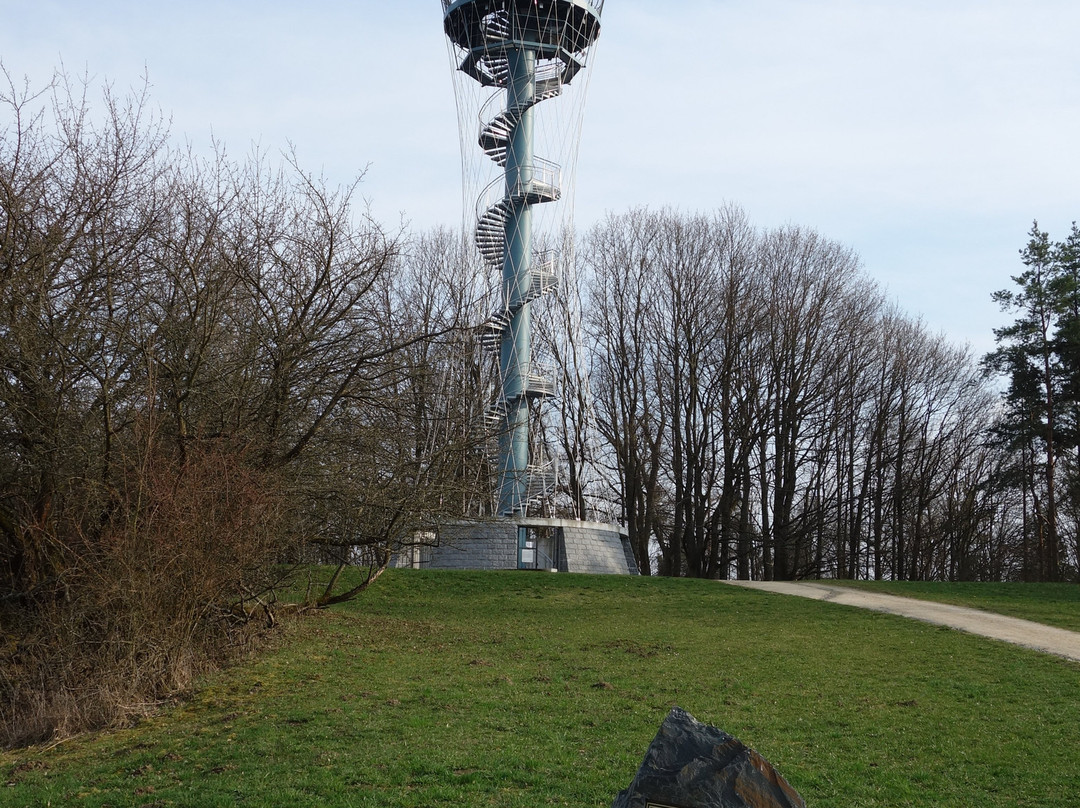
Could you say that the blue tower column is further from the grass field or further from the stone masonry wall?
the grass field

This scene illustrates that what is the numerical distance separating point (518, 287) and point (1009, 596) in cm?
1601

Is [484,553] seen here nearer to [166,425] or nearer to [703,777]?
[166,425]

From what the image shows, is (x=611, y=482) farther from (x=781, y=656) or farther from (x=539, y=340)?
(x=781, y=656)

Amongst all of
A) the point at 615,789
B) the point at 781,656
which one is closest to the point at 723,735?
the point at 615,789

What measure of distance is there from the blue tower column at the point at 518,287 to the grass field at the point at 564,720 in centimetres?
1214

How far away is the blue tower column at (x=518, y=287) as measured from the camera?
29500 millimetres

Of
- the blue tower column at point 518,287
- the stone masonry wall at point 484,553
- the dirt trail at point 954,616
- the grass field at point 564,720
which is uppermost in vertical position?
the blue tower column at point 518,287

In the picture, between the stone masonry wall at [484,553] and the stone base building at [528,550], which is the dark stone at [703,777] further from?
the stone masonry wall at [484,553]

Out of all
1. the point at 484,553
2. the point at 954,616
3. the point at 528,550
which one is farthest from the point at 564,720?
the point at 528,550

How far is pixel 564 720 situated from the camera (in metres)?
9.55

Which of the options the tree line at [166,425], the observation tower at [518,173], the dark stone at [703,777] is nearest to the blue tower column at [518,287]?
the observation tower at [518,173]

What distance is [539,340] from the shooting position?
3127 cm

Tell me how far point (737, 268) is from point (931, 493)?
1307cm

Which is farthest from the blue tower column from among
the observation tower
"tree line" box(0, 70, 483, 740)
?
"tree line" box(0, 70, 483, 740)
